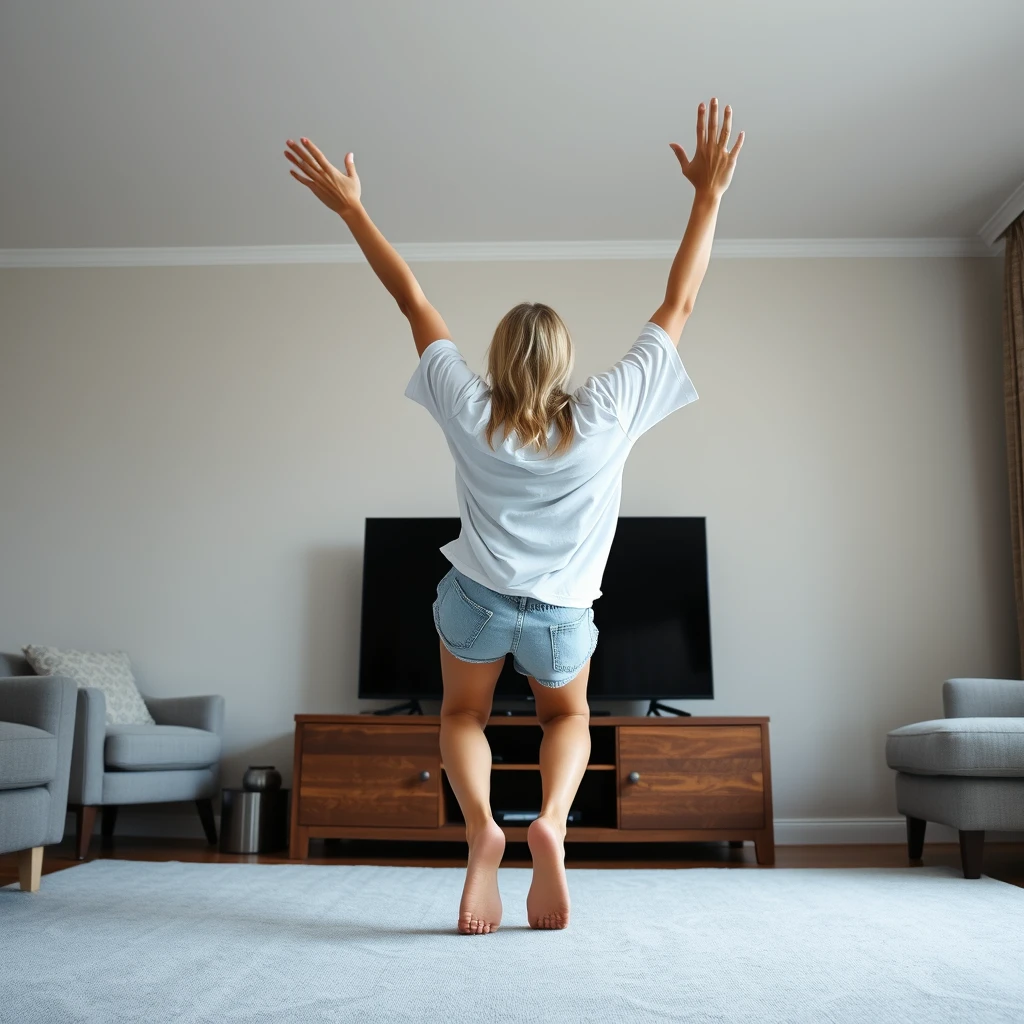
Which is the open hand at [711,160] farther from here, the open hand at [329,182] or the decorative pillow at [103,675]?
the decorative pillow at [103,675]

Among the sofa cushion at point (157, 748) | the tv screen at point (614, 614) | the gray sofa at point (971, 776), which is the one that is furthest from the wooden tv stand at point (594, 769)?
the gray sofa at point (971, 776)

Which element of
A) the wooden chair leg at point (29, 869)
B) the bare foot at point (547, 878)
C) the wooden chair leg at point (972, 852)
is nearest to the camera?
the bare foot at point (547, 878)

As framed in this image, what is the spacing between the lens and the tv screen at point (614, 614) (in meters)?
3.85

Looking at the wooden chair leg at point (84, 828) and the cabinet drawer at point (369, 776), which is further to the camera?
the cabinet drawer at point (369, 776)

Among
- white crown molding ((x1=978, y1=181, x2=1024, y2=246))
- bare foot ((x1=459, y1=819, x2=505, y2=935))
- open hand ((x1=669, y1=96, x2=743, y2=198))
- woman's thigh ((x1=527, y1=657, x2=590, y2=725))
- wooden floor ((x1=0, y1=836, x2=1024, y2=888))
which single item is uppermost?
white crown molding ((x1=978, y1=181, x2=1024, y2=246))

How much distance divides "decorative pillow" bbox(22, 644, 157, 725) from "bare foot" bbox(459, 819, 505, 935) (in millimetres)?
2419

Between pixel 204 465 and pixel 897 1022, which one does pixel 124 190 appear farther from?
pixel 897 1022

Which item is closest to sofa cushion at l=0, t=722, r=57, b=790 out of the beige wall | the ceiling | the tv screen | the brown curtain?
the tv screen

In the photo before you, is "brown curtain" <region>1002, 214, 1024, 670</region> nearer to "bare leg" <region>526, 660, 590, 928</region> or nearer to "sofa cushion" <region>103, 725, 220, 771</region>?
"bare leg" <region>526, 660, 590, 928</region>

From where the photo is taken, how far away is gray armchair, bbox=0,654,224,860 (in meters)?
3.29

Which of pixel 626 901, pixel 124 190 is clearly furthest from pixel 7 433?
pixel 626 901

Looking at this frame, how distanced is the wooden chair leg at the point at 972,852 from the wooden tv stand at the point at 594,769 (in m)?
0.71

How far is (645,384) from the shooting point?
1.80 m

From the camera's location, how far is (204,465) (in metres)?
4.39
